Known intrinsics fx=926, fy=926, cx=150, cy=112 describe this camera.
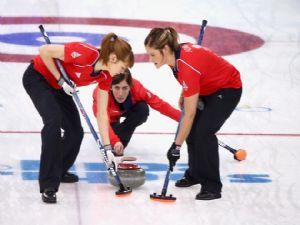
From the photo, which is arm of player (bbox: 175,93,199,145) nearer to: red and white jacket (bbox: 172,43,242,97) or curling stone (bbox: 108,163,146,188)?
red and white jacket (bbox: 172,43,242,97)

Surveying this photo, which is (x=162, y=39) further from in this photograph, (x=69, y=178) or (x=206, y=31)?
(x=206, y=31)

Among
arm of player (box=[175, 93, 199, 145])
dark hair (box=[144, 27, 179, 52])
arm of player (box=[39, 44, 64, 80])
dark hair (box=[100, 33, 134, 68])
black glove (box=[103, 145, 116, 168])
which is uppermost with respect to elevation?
dark hair (box=[144, 27, 179, 52])

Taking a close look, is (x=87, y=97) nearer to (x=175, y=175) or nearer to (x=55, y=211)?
(x=175, y=175)

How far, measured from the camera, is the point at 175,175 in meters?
6.01

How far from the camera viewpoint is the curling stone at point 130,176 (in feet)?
18.5

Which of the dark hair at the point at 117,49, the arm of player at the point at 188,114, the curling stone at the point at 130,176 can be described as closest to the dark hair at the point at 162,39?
the dark hair at the point at 117,49

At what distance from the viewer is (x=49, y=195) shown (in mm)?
5273

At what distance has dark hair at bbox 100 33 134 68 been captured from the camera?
202 inches

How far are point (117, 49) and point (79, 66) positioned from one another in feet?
1.17

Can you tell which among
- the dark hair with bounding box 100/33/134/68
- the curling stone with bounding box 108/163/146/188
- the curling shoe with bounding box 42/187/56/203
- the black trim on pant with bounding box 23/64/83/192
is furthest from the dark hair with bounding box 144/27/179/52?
the curling shoe with bounding box 42/187/56/203

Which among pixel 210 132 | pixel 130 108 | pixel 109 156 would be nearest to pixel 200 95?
pixel 210 132

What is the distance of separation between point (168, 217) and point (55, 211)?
0.63 meters

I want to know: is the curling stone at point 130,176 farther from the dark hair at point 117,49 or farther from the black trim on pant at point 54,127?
the dark hair at point 117,49

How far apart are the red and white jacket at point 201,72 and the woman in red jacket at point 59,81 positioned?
32cm
